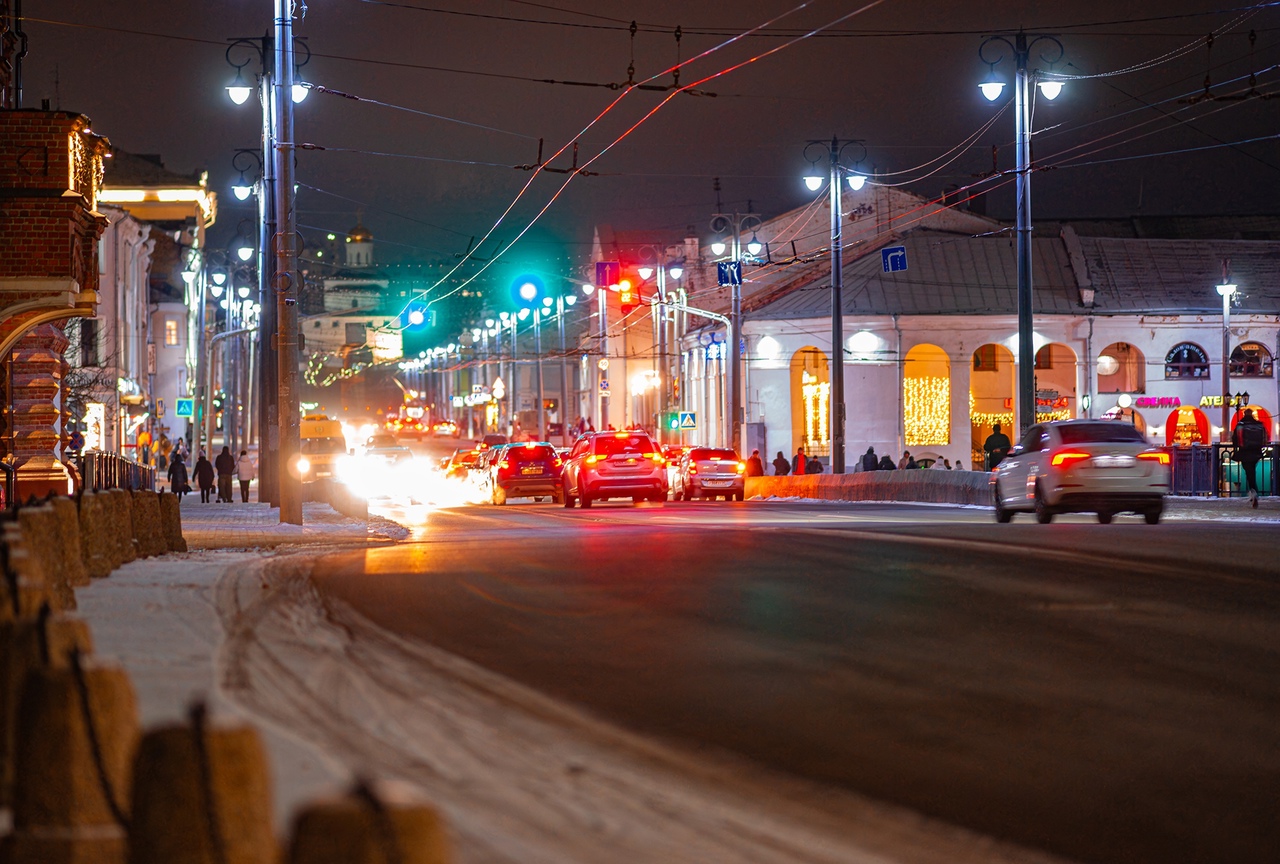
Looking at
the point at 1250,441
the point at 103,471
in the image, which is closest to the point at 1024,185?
the point at 1250,441

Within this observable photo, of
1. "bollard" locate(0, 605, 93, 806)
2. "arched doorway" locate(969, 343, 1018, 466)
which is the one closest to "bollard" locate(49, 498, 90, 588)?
"bollard" locate(0, 605, 93, 806)

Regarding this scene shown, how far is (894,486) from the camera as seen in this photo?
42906 mm

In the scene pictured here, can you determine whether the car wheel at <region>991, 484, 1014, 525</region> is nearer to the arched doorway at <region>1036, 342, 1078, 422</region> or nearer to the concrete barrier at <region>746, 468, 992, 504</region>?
the concrete barrier at <region>746, 468, 992, 504</region>

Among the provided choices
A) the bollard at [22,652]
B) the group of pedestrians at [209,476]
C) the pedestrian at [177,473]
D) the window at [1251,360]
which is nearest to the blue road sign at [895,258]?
the window at [1251,360]

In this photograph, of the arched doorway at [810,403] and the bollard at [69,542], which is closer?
the bollard at [69,542]

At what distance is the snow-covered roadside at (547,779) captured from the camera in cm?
590

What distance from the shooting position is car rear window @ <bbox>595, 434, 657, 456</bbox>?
125 feet

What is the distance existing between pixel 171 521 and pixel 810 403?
53169mm

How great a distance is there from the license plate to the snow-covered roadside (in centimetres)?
1630

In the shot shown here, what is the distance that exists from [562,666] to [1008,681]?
270 cm

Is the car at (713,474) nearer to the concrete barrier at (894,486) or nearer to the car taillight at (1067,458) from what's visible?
the concrete barrier at (894,486)

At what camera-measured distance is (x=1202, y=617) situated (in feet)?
38.6

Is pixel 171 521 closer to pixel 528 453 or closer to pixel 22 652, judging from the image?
pixel 22 652

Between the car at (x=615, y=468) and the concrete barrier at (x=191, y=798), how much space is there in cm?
3444
